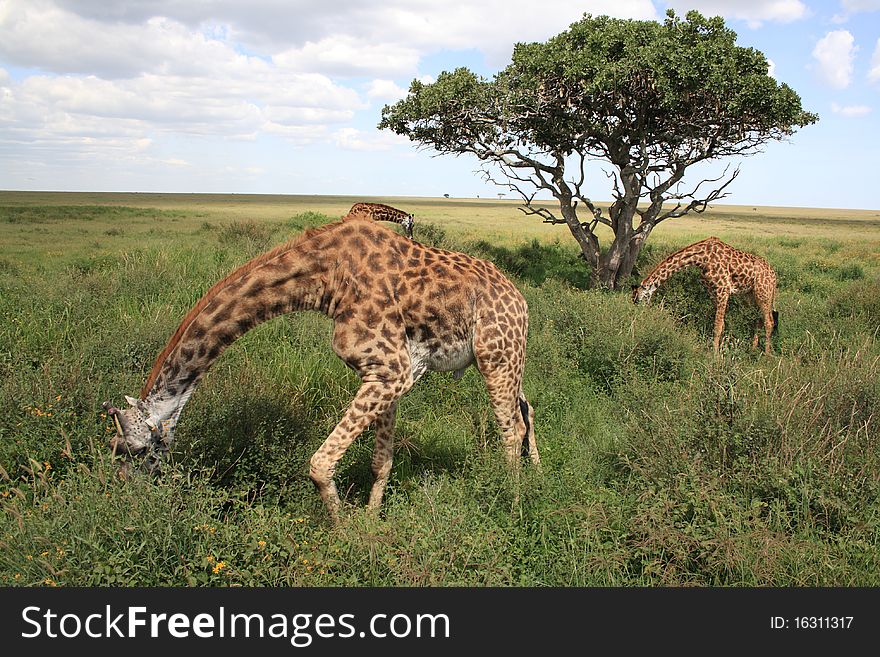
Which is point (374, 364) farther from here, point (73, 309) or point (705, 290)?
point (705, 290)

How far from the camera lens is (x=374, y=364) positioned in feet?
16.5

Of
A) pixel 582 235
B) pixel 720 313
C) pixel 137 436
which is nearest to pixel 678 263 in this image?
pixel 720 313

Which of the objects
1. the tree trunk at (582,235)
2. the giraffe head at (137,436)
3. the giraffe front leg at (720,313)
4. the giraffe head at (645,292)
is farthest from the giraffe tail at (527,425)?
the tree trunk at (582,235)

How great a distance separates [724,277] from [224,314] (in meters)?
10.3

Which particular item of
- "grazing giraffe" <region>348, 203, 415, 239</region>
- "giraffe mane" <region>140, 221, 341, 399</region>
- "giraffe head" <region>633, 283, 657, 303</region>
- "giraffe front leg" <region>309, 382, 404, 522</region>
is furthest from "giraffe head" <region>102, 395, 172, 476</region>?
"grazing giraffe" <region>348, 203, 415, 239</region>

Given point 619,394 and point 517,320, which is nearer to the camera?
point 517,320

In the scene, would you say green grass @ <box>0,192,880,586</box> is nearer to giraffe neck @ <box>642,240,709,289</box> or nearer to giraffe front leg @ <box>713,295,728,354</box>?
giraffe front leg @ <box>713,295,728,354</box>

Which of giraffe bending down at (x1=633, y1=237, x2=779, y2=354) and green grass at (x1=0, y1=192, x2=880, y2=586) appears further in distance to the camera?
giraffe bending down at (x1=633, y1=237, x2=779, y2=354)

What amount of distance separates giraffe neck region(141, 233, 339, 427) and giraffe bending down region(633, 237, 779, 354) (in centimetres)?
899

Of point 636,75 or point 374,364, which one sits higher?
point 636,75

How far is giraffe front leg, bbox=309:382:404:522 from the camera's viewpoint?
4.87 m

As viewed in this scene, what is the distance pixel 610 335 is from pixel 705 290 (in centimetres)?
496

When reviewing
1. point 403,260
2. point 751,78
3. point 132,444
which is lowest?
point 132,444

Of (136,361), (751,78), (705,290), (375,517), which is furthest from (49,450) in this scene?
(751,78)
